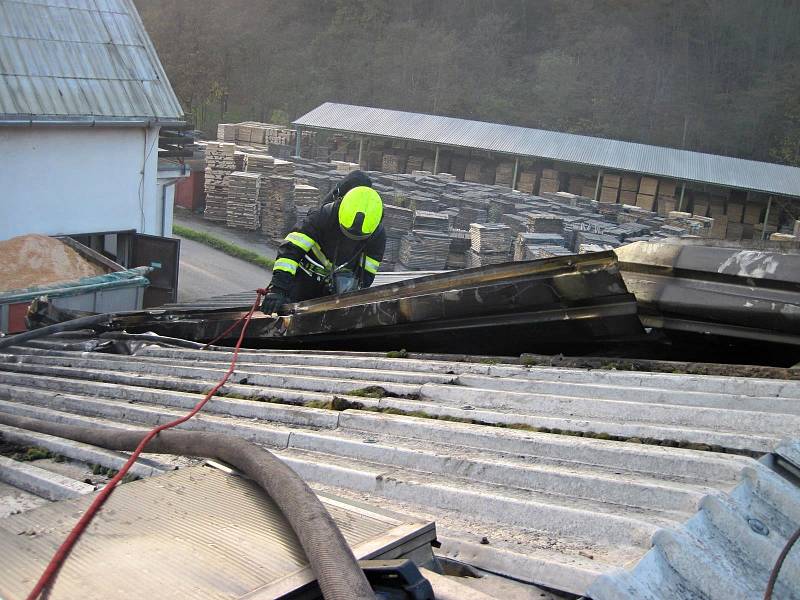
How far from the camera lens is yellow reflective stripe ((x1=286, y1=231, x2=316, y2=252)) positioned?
6863 mm

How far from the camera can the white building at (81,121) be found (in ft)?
45.2

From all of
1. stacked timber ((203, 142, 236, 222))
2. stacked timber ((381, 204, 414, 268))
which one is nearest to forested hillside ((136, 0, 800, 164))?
stacked timber ((203, 142, 236, 222))

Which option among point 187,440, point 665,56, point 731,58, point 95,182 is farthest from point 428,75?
point 187,440

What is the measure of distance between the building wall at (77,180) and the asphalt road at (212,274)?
2.57 meters

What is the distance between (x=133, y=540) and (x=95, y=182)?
46.8 feet

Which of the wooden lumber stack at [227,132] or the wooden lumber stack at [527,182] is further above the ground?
the wooden lumber stack at [227,132]

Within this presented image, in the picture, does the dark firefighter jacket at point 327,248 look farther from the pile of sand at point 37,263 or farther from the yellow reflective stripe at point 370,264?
the pile of sand at point 37,263

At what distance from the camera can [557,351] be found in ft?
15.1

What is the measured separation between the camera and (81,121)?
14188 millimetres

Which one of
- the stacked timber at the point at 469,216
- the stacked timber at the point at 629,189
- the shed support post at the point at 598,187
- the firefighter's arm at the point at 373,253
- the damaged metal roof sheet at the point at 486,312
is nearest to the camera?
the damaged metal roof sheet at the point at 486,312

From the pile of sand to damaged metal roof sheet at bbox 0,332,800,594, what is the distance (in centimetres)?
664

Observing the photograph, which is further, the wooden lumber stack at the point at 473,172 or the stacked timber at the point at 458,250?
the wooden lumber stack at the point at 473,172

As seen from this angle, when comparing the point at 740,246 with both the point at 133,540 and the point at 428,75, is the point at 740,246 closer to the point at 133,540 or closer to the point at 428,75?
the point at 133,540

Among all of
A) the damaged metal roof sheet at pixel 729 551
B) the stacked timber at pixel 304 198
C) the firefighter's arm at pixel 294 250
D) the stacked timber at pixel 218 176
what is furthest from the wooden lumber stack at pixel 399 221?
the damaged metal roof sheet at pixel 729 551
